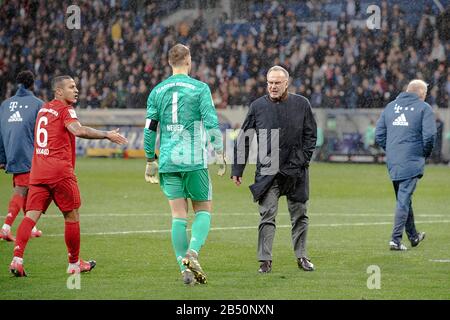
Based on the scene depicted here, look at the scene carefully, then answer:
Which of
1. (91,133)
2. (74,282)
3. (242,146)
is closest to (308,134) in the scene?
(242,146)

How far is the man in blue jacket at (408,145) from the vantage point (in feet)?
44.4

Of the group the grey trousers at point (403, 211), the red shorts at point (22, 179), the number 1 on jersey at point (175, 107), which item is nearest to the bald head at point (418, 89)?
the grey trousers at point (403, 211)

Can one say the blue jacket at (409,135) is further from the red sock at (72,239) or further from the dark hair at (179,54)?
the red sock at (72,239)

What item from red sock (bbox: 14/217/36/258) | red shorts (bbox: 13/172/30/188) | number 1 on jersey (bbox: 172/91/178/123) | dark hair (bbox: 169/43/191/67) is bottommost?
red sock (bbox: 14/217/36/258)

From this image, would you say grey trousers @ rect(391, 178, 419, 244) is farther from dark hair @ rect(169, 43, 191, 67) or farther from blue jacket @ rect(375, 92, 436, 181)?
dark hair @ rect(169, 43, 191, 67)

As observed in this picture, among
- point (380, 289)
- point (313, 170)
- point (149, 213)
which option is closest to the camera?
point (380, 289)

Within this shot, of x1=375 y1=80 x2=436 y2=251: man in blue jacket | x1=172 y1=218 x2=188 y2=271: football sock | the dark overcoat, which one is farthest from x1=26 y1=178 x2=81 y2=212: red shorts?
x1=375 y1=80 x2=436 y2=251: man in blue jacket

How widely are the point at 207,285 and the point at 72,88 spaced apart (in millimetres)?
2646

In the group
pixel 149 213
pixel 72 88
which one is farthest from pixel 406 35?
pixel 72 88

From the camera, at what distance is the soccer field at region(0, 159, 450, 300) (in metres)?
9.83

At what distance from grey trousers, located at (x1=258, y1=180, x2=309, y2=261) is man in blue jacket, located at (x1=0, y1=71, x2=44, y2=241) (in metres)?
4.03

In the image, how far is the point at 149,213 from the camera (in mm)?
18891

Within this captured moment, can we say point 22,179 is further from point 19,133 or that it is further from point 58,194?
point 58,194
